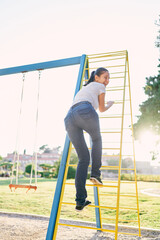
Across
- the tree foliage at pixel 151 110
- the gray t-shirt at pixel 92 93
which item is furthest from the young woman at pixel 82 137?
the tree foliage at pixel 151 110

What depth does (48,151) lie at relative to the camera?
89.6 m

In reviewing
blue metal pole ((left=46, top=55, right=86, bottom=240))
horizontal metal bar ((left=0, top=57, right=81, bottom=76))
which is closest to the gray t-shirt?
blue metal pole ((left=46, top=55, right=86, bottom=240))

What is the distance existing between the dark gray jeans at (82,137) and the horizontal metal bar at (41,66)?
1635 millimetres

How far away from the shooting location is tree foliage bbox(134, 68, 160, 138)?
1347 cm

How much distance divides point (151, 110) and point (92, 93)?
11.8 metres

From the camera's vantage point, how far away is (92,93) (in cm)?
257

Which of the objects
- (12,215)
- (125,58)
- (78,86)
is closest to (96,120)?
(78,86)

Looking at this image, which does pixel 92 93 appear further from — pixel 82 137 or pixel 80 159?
pixel 80 159

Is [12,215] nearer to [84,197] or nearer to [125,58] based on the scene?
[84,197]

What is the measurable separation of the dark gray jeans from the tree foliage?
1153 centimetres

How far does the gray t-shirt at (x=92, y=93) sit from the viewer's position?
8.31 ft

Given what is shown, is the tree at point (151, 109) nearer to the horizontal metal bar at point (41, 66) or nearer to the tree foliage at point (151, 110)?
the tree foliage at point (151, 110)

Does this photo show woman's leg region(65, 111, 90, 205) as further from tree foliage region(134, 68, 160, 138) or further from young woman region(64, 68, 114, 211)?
tree foliage region(134, 68, 160, 138)

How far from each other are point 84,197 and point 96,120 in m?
0.79
